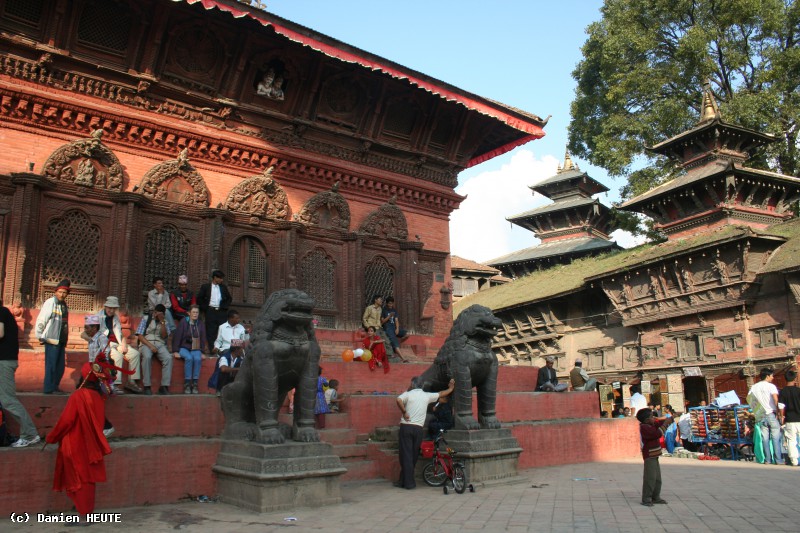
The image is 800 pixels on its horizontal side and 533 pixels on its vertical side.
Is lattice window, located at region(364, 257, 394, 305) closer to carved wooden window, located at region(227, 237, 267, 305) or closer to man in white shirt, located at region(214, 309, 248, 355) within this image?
carved wooden window, located at region(227, 237, 267, 305)

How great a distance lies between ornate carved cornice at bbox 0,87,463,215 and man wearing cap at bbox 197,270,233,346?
3.06 metres

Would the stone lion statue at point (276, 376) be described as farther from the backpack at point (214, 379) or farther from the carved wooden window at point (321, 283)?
the carved wooden window at point (321, 283)

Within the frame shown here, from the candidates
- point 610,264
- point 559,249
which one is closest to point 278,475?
point 610,264

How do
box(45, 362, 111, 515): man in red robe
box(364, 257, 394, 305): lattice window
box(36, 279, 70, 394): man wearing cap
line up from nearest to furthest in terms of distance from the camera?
box(45, 362, 111, 515): man in red robe
box(36, 279, 70, 394): man wearing cap
box(364, 257, 394, 305): lattice window

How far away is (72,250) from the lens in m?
11.8

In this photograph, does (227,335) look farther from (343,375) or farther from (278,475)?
(278,475)

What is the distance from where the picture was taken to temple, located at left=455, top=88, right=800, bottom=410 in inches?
825

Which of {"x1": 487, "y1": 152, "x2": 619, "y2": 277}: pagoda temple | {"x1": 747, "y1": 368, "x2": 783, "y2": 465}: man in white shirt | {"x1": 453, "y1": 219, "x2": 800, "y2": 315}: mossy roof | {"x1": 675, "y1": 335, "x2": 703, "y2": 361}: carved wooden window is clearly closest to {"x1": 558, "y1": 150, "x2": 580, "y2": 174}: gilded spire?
{"x1": 487, "y1": 152, "x2": 619, "y2": 277}: pagoda temple

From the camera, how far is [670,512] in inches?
279

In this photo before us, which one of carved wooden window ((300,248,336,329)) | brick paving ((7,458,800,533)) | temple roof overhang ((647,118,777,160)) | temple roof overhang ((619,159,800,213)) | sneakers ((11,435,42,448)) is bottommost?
brick paving ((7,458,800,533))

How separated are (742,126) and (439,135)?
54.3 ft

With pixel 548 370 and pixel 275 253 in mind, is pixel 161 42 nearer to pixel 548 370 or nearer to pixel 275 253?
pixel 275 253

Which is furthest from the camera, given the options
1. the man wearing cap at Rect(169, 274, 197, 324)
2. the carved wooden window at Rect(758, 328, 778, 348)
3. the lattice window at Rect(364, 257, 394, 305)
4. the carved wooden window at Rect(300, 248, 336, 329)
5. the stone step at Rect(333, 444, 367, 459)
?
the carved wooden window at Rect(758, 328, 778, 348)

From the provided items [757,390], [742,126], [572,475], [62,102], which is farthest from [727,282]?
[62,102]
